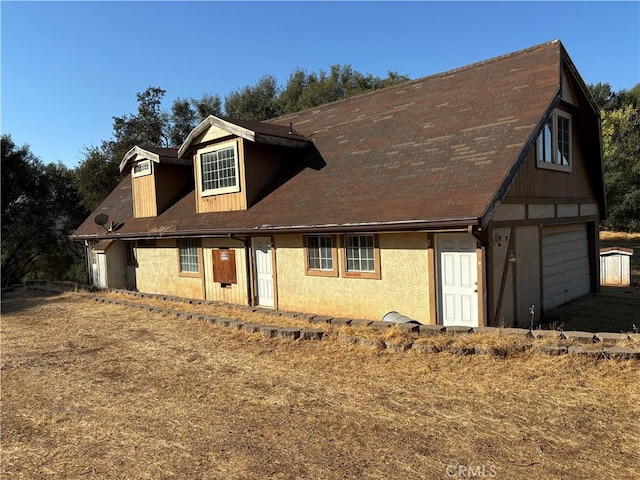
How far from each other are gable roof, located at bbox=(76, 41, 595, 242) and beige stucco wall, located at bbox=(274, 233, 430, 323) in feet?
2.22

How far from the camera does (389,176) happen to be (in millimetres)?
10891

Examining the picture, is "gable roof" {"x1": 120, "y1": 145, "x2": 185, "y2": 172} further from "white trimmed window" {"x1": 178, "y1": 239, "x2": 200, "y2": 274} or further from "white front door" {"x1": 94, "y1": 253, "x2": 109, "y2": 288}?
"white front door" {"x1": 94, "y1": 253, "x2": 109, "y2": 288}

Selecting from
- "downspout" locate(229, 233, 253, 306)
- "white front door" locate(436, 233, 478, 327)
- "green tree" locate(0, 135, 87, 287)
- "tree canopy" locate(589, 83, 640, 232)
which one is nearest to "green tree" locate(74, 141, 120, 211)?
"green tree" locate(0, 135, 87, 287)

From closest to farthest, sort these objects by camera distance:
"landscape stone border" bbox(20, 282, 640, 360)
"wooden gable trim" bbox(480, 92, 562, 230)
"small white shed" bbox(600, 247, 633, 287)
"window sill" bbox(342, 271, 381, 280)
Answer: "landscape stone border" bbox(20, 282, 640, 360)
"wooden gable trim" bbox(480, 92, 562, 230)
"window sill" bbox(342, 271, 381, 280)
"small white shed" bbox(600, 247, 633, 287)

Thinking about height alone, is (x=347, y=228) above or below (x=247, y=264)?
above

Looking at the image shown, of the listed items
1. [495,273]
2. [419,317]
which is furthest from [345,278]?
[495,273]

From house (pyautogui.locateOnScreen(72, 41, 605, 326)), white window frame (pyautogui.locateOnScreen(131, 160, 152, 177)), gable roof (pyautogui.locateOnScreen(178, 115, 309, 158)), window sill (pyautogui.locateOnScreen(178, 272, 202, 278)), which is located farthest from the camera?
white window frame (pyautogui.locateOnScreen(131, 160, 152, 177))

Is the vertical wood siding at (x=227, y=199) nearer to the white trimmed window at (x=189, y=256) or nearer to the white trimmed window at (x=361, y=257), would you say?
the white trimmed window at (x=189, y=256)

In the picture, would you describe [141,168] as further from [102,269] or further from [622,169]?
[622,169]

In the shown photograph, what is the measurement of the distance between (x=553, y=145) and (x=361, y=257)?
5.69 meters

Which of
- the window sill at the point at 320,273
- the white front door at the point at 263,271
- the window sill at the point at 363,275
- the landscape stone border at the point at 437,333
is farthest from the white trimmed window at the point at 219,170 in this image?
the window sill at the point at 363,275

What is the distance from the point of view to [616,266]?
17188mm

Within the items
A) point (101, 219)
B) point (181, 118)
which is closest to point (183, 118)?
point (181, 118)

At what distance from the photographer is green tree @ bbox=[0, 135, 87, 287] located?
26422 millimetres
